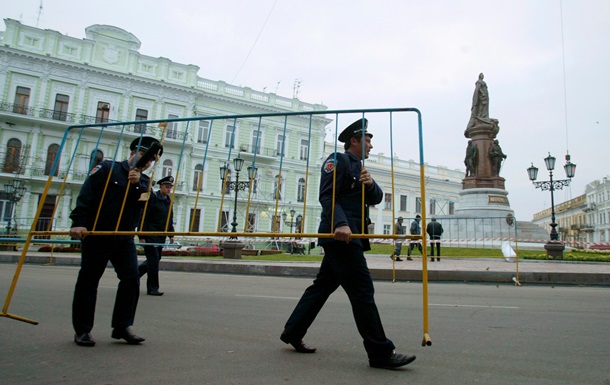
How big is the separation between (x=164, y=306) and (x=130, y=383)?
3325mm

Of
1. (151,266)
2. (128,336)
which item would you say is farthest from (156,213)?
(128,336)

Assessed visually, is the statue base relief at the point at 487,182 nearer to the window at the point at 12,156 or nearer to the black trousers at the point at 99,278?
the black trousers at the point at 99,278

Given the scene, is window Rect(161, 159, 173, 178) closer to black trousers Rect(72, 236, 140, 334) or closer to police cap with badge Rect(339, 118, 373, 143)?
black trousers Rect(72, 236, 140, 334)

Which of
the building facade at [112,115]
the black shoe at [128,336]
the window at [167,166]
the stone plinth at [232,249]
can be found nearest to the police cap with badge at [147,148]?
the black shoe at [128,336]

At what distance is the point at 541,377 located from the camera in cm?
290

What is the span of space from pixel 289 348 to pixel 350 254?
1.06 m

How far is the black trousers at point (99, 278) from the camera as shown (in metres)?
3.62

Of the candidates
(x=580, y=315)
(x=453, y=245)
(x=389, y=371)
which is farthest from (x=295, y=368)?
(x=453, y=245)

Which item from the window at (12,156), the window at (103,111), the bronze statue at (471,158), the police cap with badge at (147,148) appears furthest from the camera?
the window at (103,111)

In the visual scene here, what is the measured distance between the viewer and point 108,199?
391 cm

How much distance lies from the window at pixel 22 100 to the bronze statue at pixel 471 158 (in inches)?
1262

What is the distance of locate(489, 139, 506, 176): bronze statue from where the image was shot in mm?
23984

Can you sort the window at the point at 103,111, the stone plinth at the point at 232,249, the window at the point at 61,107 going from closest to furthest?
the stone plinth at the point at 232,249, the window at the point at 61,107, the window at the point at 103,111

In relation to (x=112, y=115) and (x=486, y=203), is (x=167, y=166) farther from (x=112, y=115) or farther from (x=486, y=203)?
(x=486, y=203)
